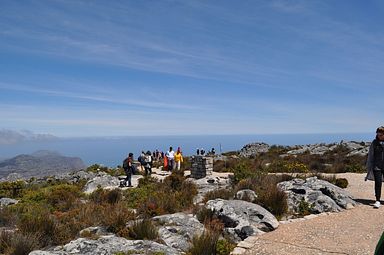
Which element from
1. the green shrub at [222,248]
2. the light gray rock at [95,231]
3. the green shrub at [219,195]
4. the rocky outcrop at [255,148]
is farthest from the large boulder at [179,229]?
the rocky outcrop at [255,148]

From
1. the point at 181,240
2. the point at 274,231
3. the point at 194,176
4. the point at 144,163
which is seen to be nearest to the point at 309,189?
the point at 274,231

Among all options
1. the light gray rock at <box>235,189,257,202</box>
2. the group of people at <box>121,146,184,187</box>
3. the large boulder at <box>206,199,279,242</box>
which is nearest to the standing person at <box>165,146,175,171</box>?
the group of people at <box>121,146,184,187</box>

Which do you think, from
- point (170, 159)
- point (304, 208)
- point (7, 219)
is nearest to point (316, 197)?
point (304, 208)

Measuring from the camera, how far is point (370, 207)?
441 inches

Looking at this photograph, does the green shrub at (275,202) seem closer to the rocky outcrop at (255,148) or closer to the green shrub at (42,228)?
the green shrub at (42,228)

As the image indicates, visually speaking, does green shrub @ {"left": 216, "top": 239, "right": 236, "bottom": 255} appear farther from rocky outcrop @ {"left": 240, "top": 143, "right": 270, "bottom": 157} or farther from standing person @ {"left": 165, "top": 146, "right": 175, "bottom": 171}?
rocky outcrop @ {"left": 240, "top": 143, "right": 270, "bottom": 157}

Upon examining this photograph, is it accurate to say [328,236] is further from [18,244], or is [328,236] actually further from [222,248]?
[18,244]

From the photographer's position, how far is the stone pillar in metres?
23.3

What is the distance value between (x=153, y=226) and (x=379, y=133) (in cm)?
766

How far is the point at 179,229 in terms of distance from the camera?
854 centimetres

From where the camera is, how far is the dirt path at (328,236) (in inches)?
295

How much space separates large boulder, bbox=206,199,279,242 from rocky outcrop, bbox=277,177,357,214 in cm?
178

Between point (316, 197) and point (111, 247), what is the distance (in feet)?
22.9

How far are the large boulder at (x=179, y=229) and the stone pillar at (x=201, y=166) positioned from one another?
1364 centimetres
